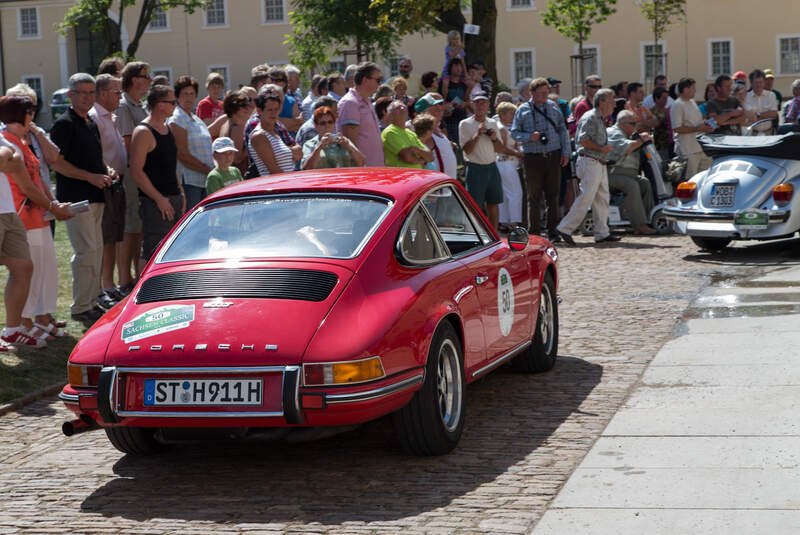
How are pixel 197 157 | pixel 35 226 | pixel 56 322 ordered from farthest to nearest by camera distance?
pixel 197 157 → pixel 56 322 → pixel 35 226

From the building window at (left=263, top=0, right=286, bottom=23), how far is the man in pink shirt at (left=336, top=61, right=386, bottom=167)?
162 feet

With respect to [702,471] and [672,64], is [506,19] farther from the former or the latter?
[702,471]

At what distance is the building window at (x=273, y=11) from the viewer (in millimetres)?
60625

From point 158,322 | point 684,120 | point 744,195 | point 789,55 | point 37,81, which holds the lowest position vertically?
point 744,195

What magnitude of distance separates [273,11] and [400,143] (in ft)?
163

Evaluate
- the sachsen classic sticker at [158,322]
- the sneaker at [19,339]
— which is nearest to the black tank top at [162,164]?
the sneaker at [19,339]

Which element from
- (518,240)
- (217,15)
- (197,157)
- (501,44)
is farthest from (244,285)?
(217,15)

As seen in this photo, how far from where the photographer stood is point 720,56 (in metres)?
55.1

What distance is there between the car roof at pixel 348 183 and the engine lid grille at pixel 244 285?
2.77 ft

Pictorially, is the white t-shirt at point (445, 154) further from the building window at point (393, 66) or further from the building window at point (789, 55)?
the building window at point (789, 55)

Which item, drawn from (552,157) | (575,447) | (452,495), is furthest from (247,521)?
(552,157)

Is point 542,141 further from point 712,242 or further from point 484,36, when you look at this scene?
point 484,36

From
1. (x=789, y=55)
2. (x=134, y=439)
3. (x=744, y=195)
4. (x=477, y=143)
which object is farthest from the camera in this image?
(x=789, y=55)

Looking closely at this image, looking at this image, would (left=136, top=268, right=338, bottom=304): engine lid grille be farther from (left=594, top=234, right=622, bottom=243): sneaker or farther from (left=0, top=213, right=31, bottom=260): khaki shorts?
(left=594, top=234, right=622, bottom=243): sneaker
